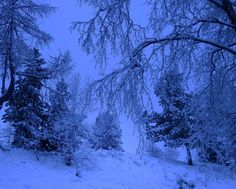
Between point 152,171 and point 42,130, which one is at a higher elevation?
point 42,130

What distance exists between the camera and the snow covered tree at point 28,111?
622 inches

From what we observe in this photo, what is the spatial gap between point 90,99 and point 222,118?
3.63 metres

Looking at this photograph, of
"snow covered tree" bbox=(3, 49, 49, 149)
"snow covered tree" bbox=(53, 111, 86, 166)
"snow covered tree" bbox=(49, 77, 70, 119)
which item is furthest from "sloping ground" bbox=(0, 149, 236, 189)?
"snow covered tree" bbox=(49, 77, 70, 119)

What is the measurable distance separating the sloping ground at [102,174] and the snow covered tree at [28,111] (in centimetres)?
137

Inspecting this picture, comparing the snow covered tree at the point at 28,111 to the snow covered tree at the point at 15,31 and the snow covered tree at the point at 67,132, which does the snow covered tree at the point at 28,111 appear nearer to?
the snow covered tree at the point at 67,132

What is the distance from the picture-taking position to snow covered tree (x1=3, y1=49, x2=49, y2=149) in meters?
15.8

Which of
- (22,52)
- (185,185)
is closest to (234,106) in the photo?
(22,52)

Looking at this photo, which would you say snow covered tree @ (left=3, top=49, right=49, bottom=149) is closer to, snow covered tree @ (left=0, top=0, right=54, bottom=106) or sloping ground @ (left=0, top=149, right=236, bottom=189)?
sloping ground @ (left=0, top=149, right=236, bottom=189)

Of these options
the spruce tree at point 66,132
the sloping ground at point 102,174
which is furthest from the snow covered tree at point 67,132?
the sloping ground at point 102,174

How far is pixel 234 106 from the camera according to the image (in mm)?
6527

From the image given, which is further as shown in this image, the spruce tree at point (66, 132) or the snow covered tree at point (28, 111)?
the snow covered tree at point (28, 111)

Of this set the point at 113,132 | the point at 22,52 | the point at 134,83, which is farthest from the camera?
the point at 113,132

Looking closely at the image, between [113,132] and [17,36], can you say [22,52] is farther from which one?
[113,132]

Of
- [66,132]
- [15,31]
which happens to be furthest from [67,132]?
[15,31]
